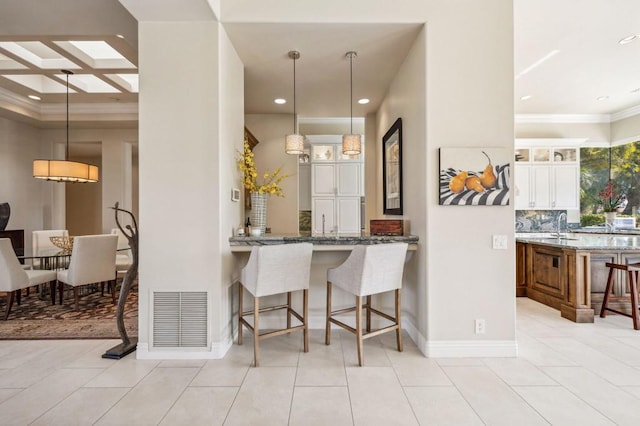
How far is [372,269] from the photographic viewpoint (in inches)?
103

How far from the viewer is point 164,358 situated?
2717mm

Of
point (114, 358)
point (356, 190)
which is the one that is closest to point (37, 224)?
point (114, 358)

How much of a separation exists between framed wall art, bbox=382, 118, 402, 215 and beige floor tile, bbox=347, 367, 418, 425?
1767mm

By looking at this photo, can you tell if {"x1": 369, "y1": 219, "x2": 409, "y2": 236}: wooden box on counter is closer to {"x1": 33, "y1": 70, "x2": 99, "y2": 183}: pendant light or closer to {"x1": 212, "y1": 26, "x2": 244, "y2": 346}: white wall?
{"x1": 212, "y1": 26, "x2": 244, "y2": 346}: white wall

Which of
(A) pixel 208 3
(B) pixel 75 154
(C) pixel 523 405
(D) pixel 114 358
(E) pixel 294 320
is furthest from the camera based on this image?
(B) pixel 75 154

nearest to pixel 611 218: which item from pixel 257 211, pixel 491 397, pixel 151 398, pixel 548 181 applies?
pixel 548 181

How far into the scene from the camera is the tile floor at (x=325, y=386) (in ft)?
6.34

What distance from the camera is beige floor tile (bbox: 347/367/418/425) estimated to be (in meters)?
1.91

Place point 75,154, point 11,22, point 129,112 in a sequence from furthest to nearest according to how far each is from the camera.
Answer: point 75,154
point 129,112
point 11,22

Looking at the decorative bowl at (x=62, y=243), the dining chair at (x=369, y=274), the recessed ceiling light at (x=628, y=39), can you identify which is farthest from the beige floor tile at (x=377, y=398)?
the recessed ceiling light at (x=628, y=39)

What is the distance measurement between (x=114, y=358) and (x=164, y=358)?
1.36ft

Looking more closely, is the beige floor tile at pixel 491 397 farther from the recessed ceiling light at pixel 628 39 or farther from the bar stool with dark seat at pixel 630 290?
the recessed ceiling light at pixel 628 39

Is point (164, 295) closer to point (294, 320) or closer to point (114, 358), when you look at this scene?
point (114, 358)

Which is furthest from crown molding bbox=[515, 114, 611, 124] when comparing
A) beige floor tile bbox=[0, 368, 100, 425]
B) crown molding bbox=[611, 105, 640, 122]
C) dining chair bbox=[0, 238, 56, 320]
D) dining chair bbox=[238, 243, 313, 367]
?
dining chair bbox=[0, 238, 56, 320]
